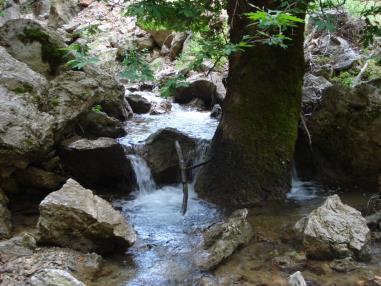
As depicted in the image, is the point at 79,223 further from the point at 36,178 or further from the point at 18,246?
the point at 36,178

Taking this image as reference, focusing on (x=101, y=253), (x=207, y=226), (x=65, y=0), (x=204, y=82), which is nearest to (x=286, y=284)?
(x=207, y=226)

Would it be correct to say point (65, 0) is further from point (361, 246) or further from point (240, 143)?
point (361, 246)

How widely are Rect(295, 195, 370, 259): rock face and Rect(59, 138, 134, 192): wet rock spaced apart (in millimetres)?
3014

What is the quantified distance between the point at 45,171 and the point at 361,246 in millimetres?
4076

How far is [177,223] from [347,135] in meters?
3.03

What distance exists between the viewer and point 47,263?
12.3ft

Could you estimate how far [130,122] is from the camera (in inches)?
362

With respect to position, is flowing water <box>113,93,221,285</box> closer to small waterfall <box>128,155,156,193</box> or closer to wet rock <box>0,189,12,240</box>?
small waterfall <box>128,155,156,193</box>

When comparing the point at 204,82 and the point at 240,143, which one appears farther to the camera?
the point at 204,82

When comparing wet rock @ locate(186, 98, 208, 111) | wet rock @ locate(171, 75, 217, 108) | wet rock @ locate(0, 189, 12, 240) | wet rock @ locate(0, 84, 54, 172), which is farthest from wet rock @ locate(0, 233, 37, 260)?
wet rock @ locate(186, 98, 208, 111)

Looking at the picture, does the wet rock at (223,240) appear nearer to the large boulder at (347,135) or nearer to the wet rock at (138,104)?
the large boulder at (347,135)

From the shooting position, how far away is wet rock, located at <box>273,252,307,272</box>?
400 centimetres

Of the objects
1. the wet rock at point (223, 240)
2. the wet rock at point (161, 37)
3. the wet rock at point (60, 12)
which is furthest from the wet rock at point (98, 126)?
the wet rock at point (60, 12)

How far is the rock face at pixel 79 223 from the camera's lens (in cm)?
403
